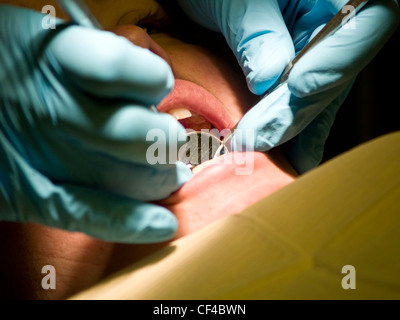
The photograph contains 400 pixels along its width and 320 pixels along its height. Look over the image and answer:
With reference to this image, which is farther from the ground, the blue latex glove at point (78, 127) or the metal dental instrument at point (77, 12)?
the metal dental instrument at point (77, 12)

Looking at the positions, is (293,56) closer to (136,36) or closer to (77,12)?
(136,36)

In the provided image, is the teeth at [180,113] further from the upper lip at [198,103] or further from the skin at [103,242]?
the skin at [103,242]

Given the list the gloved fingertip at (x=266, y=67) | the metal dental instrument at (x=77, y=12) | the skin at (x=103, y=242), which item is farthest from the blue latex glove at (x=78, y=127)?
the gloved fingertip at (x=266, y=67)

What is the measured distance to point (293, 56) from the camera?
1306mm

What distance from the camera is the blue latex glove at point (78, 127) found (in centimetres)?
72

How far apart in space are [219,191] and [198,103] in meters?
0.33

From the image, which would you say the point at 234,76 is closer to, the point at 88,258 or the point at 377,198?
the point at 88,258

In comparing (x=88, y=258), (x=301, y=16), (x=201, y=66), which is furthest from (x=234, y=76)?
(x=88, y=258)

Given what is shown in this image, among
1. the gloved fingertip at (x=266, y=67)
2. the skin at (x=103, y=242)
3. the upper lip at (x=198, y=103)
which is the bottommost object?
the skin at (x=103, y=242)

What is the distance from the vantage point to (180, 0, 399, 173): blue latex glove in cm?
112

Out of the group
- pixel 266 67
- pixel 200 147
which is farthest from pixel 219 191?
pixel 266 67

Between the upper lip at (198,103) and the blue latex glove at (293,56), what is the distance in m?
0.10

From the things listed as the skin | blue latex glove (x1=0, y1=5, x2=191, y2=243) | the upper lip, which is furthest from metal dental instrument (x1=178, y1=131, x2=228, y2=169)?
blue latex glove (x1=0, y1=5, x2=191, y2=243)

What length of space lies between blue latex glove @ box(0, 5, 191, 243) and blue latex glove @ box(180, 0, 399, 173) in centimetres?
45
